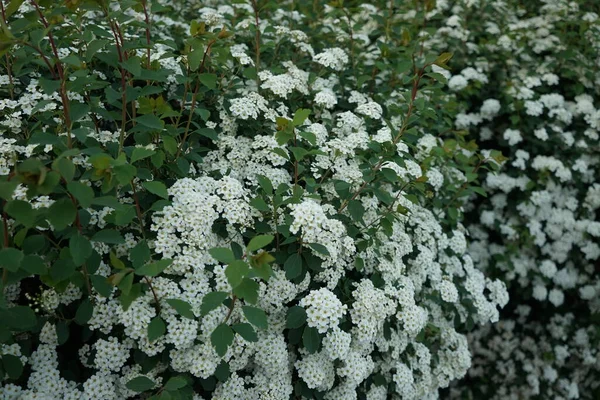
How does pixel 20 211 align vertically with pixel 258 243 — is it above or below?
above

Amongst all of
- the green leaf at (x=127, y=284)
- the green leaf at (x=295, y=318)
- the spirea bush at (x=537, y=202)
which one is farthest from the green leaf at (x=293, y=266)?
the spirea bush at (x=537, y=202)

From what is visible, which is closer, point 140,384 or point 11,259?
point 11,259

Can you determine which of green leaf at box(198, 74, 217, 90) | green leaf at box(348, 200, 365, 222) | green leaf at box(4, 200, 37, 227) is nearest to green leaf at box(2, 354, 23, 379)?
green leaf at box(4, 200, 37, 227)

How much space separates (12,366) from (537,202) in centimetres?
354

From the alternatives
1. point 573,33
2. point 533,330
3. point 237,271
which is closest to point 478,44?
point 573,33

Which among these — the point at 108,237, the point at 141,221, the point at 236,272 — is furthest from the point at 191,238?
the point at 236,272

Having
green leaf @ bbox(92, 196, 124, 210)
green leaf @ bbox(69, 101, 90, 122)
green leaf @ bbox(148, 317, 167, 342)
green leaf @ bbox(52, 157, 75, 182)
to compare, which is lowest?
green leaf @ bbox(148, 317, 167, 342)

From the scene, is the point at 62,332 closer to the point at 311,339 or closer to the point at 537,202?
the point at 311,339

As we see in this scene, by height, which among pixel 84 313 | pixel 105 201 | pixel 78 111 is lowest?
pixel 84 313

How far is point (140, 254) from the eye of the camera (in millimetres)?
1780

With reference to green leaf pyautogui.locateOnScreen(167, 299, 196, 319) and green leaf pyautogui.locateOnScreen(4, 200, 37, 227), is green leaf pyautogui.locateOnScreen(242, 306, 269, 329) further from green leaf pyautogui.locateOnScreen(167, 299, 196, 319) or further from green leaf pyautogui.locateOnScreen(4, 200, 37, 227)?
green leaf pyautogui.locateOnScreen(4, 200, 37, 227)

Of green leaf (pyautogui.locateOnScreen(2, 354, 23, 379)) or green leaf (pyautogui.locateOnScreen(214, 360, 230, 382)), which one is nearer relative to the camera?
green leaf (pyautogui.locateOnScreen(2, 354, 23, 379))

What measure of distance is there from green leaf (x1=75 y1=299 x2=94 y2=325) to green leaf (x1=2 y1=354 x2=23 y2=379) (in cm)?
21

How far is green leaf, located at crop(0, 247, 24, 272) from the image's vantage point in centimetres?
154
